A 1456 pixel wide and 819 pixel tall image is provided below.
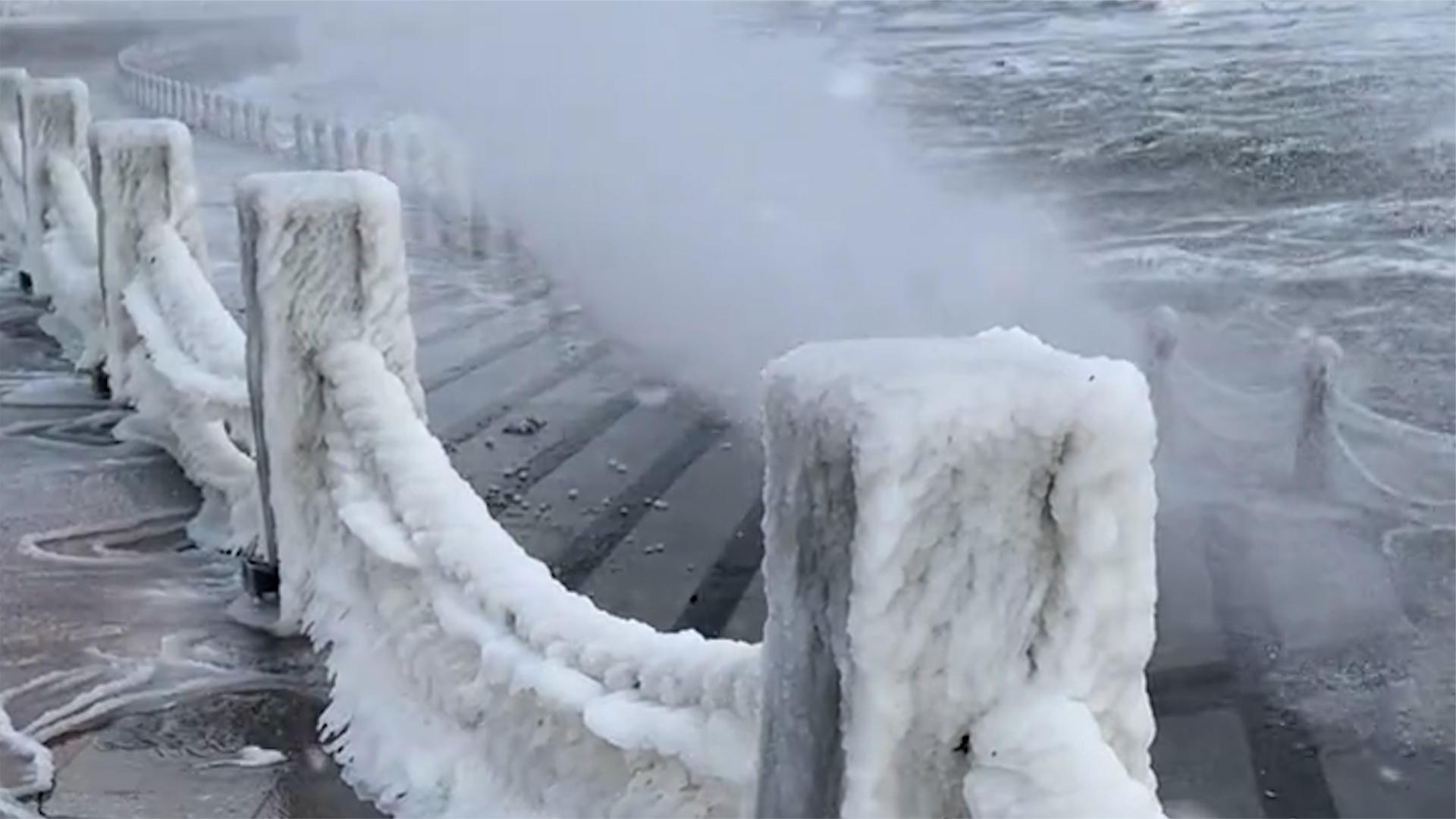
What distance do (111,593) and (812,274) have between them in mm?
5729

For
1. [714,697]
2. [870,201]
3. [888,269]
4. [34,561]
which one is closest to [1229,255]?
[870,201]

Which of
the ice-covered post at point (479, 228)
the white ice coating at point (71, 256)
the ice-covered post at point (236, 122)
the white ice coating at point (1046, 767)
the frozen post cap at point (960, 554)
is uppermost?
the frozen post cap at point (960, 554)

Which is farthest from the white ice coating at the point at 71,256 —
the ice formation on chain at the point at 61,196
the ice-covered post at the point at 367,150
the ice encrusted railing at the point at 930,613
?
the ice-covered post at the point at 367,150

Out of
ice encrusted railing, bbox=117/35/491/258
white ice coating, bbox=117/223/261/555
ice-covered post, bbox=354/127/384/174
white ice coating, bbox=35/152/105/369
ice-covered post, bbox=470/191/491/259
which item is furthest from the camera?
ice-covered post, bbox=354/127/384/174

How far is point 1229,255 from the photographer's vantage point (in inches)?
462

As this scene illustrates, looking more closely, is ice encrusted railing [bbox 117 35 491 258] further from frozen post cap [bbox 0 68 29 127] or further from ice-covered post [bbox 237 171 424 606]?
ice-covered post [bbox 237 171 424 606]

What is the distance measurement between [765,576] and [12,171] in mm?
7236

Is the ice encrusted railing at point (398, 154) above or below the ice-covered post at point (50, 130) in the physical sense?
below

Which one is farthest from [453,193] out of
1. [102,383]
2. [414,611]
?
[414,611]

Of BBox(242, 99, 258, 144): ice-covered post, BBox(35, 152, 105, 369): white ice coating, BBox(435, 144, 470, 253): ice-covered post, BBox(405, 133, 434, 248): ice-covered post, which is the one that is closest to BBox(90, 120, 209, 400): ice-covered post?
BBox(35, 152, 105, 369): white ice coating

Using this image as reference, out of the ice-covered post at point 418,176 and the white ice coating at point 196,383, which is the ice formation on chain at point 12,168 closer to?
the white ice coating at point 196,383

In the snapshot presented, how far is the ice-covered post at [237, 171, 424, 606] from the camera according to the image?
343 centimetres

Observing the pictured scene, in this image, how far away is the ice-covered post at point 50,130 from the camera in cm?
655

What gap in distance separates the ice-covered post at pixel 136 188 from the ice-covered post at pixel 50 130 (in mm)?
1646
